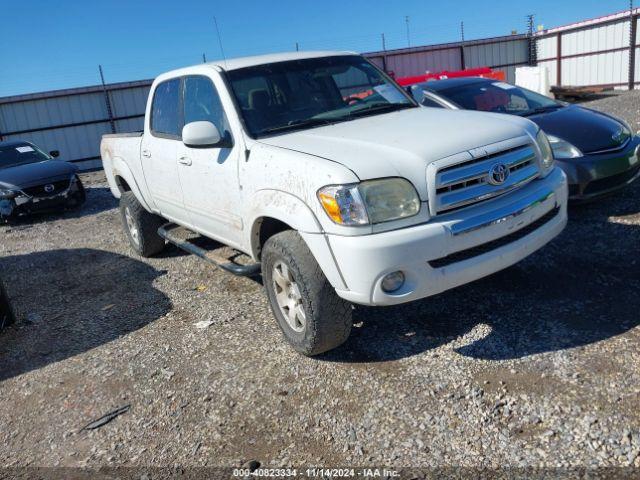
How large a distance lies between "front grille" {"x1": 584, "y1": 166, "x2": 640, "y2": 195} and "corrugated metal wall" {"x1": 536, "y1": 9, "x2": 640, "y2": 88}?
19.0 m

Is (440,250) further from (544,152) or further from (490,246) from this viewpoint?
(544,152)

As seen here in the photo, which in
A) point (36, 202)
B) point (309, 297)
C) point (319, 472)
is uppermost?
point (309, 297)

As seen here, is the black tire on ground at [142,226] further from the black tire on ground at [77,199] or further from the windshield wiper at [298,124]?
the black tire on ground at [77,199]

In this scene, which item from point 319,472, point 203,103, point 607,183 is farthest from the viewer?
point 607,183

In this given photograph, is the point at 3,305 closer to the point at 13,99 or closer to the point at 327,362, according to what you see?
the point at 327,362

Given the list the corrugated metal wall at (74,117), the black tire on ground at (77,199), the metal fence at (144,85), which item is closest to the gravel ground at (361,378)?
the black tire on ground at (77,199)

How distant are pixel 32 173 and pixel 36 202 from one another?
596 mm

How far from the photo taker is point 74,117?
2120cm

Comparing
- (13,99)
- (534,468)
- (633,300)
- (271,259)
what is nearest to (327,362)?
(271,259)

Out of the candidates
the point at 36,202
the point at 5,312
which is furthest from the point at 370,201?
the point at 36,202

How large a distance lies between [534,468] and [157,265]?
483 cm

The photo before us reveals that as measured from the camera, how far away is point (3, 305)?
16.4 feet

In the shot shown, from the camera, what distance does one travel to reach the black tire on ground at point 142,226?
20.5 feet

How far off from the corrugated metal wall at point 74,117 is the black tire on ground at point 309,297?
63.2ft
